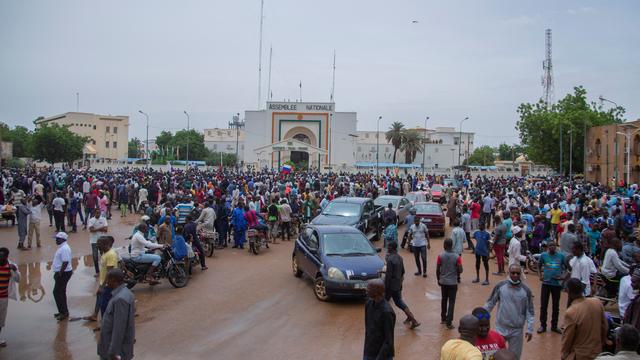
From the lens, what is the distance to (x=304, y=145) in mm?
71000

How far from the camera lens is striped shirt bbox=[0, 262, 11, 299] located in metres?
7.70

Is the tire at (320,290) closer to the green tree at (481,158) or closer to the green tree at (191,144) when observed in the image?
the green tree at (191,144)

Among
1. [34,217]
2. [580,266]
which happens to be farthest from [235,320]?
[34,217]

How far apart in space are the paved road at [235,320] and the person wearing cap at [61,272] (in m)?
0.29

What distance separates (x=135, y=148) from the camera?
438 feet

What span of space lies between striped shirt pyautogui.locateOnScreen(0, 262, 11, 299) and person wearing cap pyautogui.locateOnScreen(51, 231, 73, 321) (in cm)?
118

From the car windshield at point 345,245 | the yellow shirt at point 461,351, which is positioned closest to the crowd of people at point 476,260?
the yellow shirt at point 461,351

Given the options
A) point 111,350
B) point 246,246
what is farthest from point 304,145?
point 111,350

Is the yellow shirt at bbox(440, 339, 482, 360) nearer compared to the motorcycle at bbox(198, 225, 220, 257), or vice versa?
the yellow shirt at bbox(440, 339, 482, 360)

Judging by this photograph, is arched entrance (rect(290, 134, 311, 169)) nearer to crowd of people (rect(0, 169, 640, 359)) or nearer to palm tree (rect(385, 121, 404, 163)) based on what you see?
palm tree (rect(385, 121, 404, 163))

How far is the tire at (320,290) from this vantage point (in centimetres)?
1063

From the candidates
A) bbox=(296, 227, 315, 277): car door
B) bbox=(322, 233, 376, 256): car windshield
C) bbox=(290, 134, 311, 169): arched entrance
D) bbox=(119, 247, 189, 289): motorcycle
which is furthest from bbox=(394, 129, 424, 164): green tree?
bbox=(119, 247, 189, 289): motorcycle

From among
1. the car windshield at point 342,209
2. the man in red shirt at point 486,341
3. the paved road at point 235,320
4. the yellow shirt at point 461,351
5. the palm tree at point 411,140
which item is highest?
the palm tree at point 411,140

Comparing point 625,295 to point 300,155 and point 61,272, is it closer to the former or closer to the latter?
point 61,272
